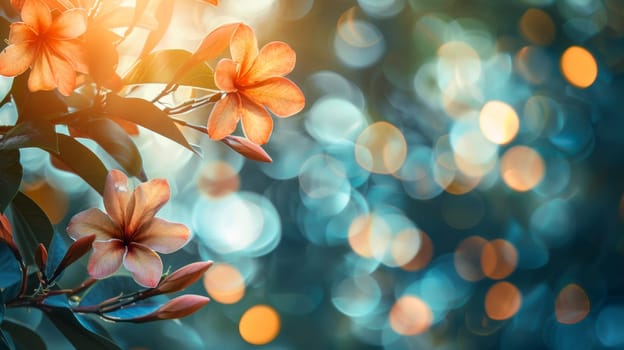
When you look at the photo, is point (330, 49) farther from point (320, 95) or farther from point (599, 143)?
point (599, 143)

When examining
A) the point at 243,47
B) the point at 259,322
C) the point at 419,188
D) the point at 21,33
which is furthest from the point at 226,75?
the point at 259,322

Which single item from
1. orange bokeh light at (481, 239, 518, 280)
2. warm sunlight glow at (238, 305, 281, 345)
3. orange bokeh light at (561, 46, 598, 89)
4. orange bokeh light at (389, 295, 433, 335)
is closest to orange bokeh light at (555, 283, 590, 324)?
orange bokeh light at (481, 239, 518, 280)

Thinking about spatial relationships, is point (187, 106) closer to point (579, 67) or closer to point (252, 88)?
point (252, 88)

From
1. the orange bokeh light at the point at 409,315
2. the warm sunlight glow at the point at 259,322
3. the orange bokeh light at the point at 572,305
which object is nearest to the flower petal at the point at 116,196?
the orange bokeh light at the point at 572,305

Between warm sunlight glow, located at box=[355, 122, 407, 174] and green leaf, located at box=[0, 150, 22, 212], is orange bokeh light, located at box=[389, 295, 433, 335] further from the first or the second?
green leaf, located at box=[0, 150, 22, 212]

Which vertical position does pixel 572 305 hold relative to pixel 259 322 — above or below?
above

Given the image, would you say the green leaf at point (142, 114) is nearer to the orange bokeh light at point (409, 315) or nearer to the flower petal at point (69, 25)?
the flower petal at point (69, 25)
